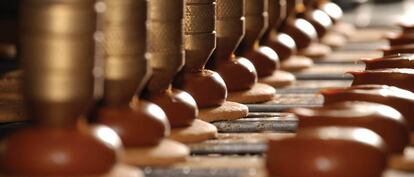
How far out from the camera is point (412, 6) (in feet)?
17.3

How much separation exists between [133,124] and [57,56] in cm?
22

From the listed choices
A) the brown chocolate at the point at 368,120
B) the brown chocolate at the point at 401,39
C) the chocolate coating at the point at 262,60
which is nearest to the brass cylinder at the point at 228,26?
the chocolate coating at the point at 262,60

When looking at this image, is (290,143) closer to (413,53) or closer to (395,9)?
(413,53)

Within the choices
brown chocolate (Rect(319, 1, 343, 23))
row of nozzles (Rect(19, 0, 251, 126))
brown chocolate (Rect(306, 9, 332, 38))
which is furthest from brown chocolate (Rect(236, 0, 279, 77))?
brown chocolate (Rect(319, 1, 343, 23))

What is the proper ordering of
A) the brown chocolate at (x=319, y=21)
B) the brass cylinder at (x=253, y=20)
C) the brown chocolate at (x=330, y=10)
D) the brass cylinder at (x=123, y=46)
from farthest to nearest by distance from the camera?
the brown chocolate at (x=330, y=10) → the brown chocolate at (x=319, y=21) → the brass cylinder at (x=253, y=20) → the brass cylinder at (x=123, y=46)

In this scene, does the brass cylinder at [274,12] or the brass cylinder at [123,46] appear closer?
the brass cylinder at [123,46]

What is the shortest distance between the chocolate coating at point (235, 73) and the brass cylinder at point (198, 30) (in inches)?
8.7

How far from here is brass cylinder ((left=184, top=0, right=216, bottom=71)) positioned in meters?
1.79

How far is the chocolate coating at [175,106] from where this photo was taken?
166 cm

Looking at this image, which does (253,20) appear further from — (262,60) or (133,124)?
(133,124)

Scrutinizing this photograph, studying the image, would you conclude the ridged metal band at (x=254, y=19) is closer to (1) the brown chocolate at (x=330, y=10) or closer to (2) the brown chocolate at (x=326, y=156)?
(2) the brown chocolate at (x=326, y=156)

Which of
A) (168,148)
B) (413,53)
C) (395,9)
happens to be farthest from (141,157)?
(395,9)

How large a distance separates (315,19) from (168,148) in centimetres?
180

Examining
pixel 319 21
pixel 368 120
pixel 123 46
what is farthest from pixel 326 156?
pixel 319 21
